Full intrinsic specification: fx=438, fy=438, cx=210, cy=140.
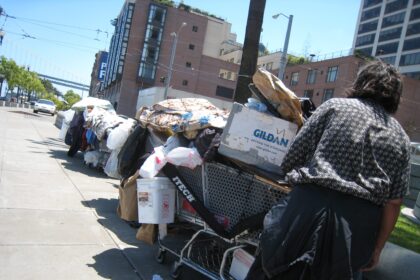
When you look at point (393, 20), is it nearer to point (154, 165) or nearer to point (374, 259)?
point (154, 165)

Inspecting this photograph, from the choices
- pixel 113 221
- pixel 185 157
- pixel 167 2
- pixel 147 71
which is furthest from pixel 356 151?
pixel 167 2

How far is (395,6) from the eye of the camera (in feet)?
255

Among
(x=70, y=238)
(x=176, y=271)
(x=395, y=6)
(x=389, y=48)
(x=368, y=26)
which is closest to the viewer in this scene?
(x=176, y=271)

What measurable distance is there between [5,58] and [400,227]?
71.9 m

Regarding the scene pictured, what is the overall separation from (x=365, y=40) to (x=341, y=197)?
91346mm

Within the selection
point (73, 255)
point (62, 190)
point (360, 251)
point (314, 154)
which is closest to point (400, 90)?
point (314, 154)

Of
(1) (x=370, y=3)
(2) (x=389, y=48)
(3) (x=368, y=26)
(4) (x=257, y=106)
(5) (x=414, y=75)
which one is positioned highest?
(1) (x=370, y=3)

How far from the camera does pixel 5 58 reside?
223ft

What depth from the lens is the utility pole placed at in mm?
7246

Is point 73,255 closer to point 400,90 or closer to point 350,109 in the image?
point 350,109

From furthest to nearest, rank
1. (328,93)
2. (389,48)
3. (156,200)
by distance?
(389,48)
(328,93)
(156,200)

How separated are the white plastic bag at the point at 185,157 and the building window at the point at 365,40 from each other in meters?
87.6

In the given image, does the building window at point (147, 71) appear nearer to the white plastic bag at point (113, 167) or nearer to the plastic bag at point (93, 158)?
the plastic bag at point (93, 158)

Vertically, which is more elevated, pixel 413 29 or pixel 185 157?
pixel 413 29
